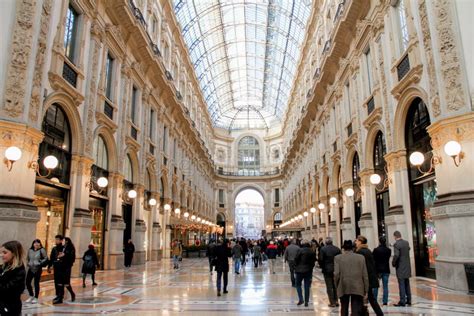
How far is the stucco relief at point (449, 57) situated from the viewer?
362 inches

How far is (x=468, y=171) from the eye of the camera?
888 cm

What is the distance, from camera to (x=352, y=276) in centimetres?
534

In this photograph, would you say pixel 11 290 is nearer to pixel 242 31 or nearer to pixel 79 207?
pixel 79 207

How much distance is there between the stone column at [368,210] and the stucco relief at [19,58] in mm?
12491

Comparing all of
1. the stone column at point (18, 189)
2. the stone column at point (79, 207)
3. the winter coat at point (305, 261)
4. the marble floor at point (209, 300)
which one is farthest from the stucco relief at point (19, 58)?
the winter coat at point (305, 261)

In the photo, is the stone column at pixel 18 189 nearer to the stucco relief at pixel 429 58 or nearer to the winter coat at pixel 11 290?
the winter coat at pixel 11 290

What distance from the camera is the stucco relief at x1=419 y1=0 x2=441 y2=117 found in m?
9.76

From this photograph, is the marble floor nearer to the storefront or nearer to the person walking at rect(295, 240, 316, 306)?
the person walking at rect(295, 240, 316, 306)

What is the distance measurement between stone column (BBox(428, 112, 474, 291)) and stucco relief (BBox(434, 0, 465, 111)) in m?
0.50

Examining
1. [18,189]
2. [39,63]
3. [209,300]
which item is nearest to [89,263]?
[18,189]

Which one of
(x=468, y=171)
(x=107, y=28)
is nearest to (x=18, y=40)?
(x=107, y=28)

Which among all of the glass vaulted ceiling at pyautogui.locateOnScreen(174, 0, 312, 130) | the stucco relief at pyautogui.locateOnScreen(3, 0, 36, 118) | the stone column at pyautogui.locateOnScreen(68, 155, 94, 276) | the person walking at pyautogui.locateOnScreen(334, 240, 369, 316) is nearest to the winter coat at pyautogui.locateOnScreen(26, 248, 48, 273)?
the stucco relief at pyautogui.locateOnScreen(3, 0, 36, 118)

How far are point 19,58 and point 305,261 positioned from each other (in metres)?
8.45

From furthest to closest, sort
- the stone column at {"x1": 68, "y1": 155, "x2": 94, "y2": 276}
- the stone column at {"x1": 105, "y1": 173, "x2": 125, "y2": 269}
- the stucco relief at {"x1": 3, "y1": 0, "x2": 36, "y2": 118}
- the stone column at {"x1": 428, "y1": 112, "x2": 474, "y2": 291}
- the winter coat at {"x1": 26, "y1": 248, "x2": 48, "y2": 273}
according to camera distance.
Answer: the stone column at {"x1": 105, "y1": 173, "x2": 125, "y2": 269}, the stone column at {"x1": 68, "y1": 155, "x2": 94, "y2": 276}, the stucco relief at {"x1": 3, "y1": 0, "x2": 36, "y2": 118}, the stone column at {"x1": 428, "y1": 112, "x2": 474, "y2": 291}, the winter coat at {"x1": 26, "y1": 248, "x2": 48, "y2": 273}
